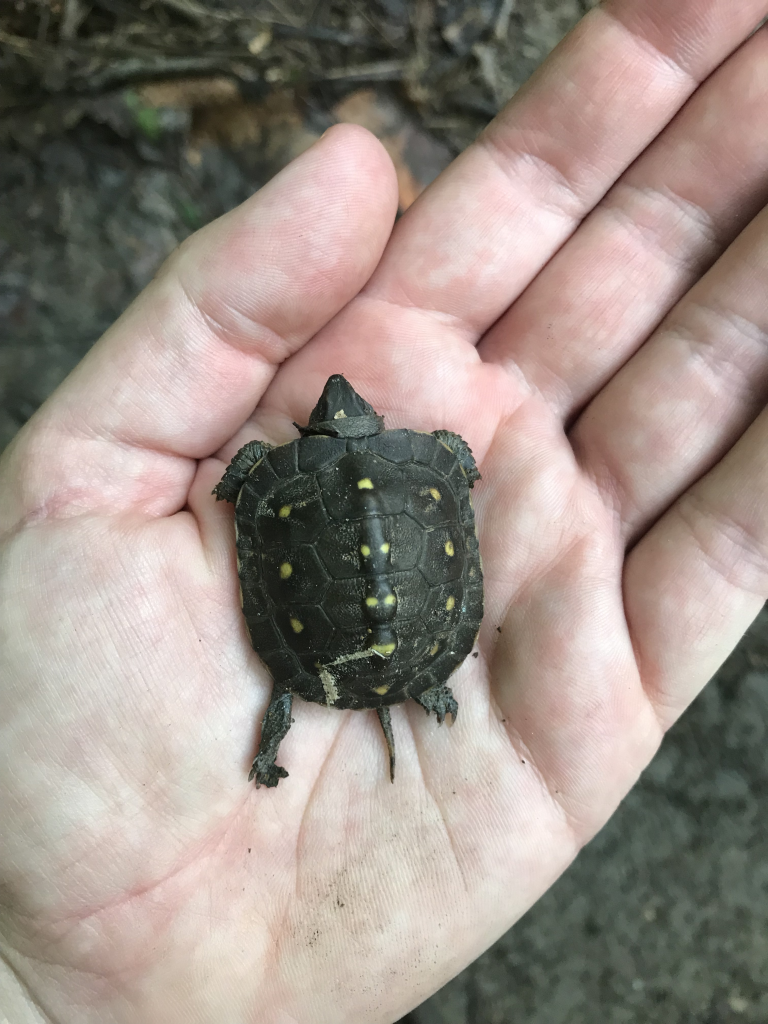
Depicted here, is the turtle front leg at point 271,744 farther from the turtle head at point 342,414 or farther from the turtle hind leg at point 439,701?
the turtle head at point 342,414

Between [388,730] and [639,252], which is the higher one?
[639,252]

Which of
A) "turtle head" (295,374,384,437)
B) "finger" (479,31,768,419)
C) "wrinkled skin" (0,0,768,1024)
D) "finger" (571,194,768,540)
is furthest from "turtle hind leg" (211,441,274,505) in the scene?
"finger" (571,194,768,540)

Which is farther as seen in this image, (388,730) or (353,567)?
(388,730)

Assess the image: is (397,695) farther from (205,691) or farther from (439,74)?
(439,74)

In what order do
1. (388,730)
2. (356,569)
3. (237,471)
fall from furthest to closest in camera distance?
1. (237,471)
2. (388,730)
3. (356,569)

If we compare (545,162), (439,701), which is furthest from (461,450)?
(545,162)

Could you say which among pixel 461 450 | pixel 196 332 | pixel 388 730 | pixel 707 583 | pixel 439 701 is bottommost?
pixel 388 730

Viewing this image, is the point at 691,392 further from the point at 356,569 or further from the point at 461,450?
the point at 356,569

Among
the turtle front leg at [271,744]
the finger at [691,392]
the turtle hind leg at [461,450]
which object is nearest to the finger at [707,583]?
the finger at [691,392]
